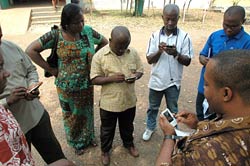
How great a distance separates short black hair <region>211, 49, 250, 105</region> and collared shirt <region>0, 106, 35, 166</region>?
116 cm

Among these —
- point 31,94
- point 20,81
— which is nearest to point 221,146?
point 31,94

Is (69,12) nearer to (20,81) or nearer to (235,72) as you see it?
(20,81)

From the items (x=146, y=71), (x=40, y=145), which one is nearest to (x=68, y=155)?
(x=40, y=145)

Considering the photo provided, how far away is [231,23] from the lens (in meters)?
2.77

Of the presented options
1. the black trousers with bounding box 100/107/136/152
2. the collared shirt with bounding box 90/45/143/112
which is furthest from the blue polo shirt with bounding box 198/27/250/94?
the black trousers with bounding box 100/107/136/152

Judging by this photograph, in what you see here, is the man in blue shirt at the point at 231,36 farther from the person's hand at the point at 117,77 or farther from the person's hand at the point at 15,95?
the person's hand at the point at 15,95

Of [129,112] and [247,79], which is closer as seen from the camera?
[247,79]

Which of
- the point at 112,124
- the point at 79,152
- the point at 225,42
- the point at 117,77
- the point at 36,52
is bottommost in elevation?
the point at 79,152

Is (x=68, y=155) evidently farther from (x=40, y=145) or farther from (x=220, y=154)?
(x=220, y=154)

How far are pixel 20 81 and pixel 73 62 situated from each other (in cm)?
74

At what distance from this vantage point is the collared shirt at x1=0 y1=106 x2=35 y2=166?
1.26 metres

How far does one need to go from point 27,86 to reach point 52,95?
2801mm

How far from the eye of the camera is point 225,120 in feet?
4.25

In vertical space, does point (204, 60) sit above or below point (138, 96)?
above
